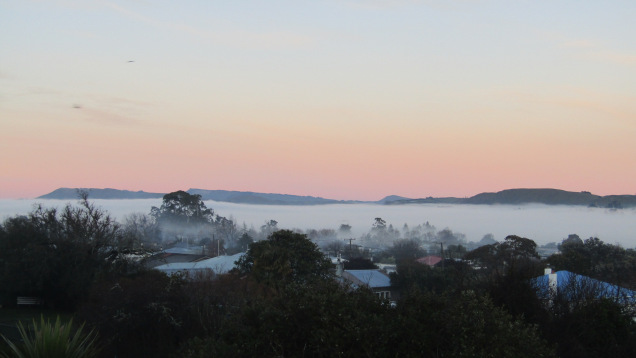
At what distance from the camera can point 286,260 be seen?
33844 millimetres

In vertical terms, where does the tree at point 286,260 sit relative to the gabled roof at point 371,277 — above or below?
above

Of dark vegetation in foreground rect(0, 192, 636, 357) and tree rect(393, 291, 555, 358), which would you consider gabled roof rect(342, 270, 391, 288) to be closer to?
dark vegetation in foreground rect(0, 192, 636, 357)

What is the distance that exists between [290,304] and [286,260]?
23312 mm

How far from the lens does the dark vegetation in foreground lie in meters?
9.86

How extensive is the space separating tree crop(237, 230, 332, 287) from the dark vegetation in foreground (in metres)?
0.08

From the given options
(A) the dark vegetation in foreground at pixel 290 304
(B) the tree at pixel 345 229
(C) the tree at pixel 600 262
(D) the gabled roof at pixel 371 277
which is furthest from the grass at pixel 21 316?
(B) the tree at pixel 345 229

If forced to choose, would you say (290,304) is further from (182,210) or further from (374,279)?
(182,210)

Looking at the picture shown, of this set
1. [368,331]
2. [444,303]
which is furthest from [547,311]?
[368,331]

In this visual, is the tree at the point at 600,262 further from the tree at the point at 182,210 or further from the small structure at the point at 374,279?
the tree at the point at 182,210

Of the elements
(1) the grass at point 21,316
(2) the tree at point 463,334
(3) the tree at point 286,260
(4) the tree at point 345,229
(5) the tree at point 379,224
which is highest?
(2) the tree at point 463,334

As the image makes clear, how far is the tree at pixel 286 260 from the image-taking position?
1309 inches

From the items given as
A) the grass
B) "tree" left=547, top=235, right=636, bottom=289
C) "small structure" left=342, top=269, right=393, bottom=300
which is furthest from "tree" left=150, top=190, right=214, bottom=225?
the grass

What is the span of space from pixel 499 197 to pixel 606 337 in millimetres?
159606

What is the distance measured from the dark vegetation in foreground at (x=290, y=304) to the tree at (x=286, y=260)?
0.08 m
